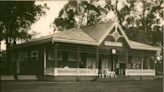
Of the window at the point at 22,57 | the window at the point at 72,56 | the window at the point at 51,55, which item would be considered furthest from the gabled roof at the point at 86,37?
the window at the point at 22,57

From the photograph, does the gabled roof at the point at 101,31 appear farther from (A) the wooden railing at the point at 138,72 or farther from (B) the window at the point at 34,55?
(B) the window at the point at 34,55

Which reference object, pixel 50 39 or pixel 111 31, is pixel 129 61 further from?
pixel 50 39

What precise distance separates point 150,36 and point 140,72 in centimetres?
881

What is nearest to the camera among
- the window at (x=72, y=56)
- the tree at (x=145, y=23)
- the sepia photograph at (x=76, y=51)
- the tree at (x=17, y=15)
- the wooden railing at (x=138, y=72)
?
the tree at (x=17, y=15)

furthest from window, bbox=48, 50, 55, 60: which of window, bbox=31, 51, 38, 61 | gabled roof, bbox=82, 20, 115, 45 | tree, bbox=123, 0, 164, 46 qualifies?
tree, bbox=123, 0, 164, 46

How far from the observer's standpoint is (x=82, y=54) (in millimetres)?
26672

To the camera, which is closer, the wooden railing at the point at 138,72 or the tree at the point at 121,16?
the wooden railing at the point at 138,72

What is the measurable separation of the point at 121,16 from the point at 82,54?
13923mm

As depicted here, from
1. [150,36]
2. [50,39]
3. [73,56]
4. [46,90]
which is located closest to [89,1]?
[150,36]

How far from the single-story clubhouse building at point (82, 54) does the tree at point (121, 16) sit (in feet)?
→ 18.8

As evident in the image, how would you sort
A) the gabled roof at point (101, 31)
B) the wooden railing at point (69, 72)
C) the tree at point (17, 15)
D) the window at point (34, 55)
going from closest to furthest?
the tree at point (17, 15) < the wooden railing at point (69, 72) < the gabled roof at point (101, 31) < the window at point (34, 55)

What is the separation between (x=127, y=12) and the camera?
3850cm

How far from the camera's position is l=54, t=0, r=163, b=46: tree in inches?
1391

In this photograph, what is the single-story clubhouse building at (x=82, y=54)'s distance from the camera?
23.5 metres
